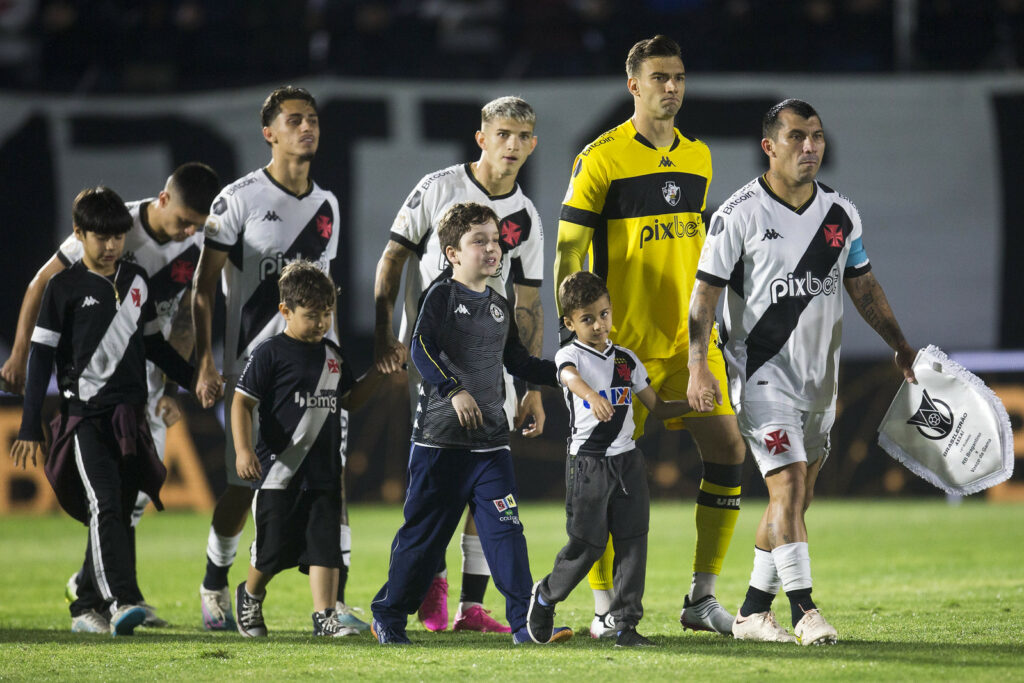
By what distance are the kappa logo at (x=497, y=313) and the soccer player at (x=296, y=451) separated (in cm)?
83

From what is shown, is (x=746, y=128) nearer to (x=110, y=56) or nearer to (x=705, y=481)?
(x=110, y=56)

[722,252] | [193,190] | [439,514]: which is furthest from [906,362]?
[193,190]

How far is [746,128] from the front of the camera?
14.9 metres

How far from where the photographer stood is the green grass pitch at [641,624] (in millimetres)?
4559

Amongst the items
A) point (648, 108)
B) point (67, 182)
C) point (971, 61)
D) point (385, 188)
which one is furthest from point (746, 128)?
point (648, 108)

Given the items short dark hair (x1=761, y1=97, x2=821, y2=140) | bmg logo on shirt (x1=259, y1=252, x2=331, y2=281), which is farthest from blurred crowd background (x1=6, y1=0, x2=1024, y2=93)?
short dark hair (x1=761, y1=97, x2=821, y2=140)

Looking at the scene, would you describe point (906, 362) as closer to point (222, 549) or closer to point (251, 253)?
point (251, 253)

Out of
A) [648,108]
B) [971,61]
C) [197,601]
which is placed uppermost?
[971,61]

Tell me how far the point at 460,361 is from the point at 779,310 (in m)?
1.37

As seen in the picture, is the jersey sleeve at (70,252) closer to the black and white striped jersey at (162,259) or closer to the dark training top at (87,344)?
the dark training top at (87,344)

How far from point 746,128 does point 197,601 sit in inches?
376

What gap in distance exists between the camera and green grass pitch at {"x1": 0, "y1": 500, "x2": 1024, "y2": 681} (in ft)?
15.0

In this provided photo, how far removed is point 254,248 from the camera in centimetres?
641

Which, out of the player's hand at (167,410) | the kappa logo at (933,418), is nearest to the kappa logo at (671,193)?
the kappa logo at (933,418)
